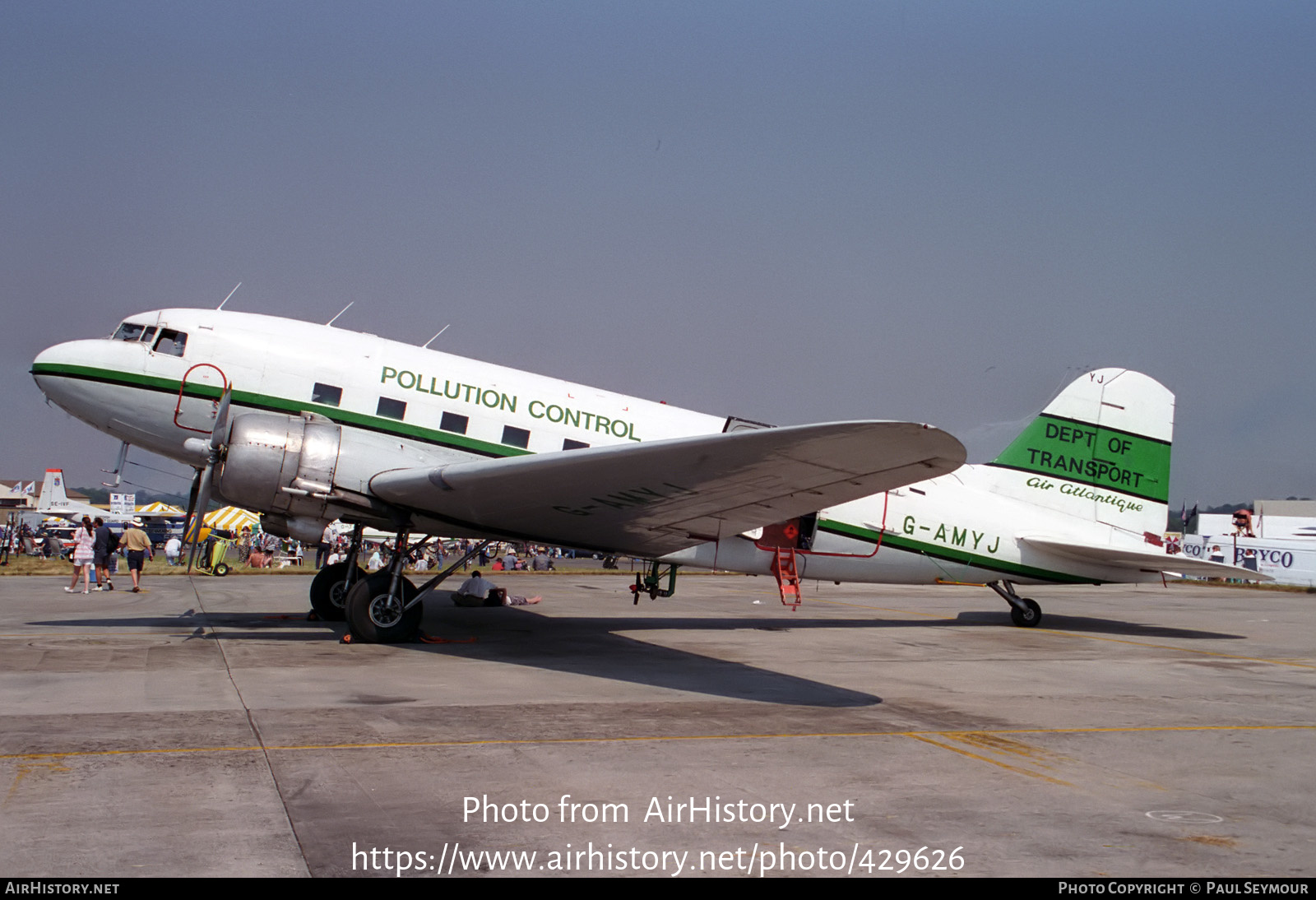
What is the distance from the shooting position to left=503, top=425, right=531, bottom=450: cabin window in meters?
12.9

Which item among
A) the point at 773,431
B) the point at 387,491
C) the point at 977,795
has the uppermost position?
the point at 773,431

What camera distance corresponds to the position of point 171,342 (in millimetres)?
12516

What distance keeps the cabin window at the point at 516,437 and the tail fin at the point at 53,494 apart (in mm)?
83170

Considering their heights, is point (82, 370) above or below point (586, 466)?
above

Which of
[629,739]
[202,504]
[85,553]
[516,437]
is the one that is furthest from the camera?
[85,553]

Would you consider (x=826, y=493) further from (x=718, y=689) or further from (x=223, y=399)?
(x=223, y=399)

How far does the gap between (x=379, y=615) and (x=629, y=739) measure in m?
5.62

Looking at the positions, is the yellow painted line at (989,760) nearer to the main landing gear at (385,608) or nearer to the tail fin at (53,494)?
the main landing gear at (385,608)

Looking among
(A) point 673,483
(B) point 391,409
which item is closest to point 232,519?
(B) point 391,409

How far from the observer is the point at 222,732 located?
6695 millimetres

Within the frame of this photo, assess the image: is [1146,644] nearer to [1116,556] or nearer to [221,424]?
[1116,556]

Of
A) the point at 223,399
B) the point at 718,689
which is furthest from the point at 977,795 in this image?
the point at 223,399

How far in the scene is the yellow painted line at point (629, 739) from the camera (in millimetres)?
6047

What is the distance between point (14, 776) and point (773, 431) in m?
5.43
